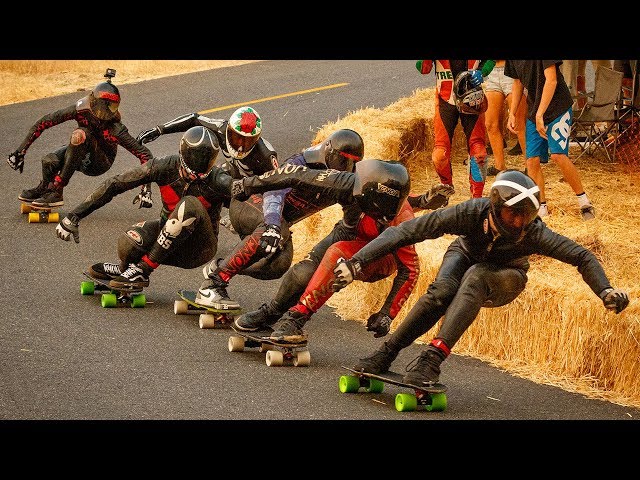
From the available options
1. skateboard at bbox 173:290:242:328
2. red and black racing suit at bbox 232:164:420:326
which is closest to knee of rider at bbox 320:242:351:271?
red and black racing suit at bbox 232:164:420:326

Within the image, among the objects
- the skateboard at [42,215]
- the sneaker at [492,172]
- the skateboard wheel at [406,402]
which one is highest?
the sneaker at [492,172]

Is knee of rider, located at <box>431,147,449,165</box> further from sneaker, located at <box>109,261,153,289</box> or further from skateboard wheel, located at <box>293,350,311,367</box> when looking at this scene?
skateboard wheel, located at <box>293,350,311,367</box>

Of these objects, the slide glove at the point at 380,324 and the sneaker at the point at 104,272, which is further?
the sneaker at the point at 104,272

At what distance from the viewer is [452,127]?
13453mm

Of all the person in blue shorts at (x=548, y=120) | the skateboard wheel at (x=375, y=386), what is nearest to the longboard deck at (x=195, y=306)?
the skateboard wheel at (x=375, y=386)

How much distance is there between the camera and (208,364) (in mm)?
10242

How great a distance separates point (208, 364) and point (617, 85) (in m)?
7.75

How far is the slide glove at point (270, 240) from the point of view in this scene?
1053cm

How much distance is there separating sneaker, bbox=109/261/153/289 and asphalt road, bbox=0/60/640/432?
0.84 feet

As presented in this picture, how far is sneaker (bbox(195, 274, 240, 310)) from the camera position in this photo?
1134 centimetres

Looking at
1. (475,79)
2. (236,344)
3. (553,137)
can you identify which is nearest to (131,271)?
(236,344)

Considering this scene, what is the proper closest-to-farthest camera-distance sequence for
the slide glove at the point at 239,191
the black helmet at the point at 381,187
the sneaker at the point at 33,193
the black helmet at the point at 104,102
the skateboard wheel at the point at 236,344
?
the black helmet at the point at 381,187 → the skateboard wheel at the point at 236,344 → the slide glove at the point at 239,191 → the black helmet at the point at 104,102 → the sneaker at the point at 33,193

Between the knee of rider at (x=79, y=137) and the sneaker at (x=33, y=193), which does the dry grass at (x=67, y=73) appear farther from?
the knee of rider at (x=79, y=137)

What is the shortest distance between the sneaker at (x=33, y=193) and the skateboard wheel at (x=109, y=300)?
3.89 meters
